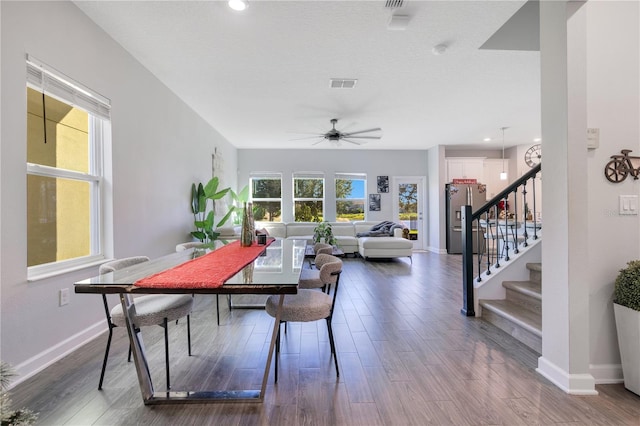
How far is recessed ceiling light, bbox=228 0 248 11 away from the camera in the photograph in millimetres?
2181

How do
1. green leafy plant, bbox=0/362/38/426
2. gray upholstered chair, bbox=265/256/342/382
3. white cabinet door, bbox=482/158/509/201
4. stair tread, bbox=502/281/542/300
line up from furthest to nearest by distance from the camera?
1. white cabinet door, bbox=482/158/509/201
2. stair tread, bbox=502/281/542/300
3. gray upholstered chair, bbox=265/256/342/382
4. green leafy plant, bbox=0/362/38/426

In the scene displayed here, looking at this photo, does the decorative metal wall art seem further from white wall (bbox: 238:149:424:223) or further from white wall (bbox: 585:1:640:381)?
white wall (bbox: 238:149:424:223)

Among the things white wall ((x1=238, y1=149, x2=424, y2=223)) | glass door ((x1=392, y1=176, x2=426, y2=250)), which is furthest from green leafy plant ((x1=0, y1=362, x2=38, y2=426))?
glass door ((x1=392, y1=176, x2=426, y2=250))

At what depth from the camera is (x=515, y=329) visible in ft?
8.25

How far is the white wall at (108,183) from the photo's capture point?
1871mm

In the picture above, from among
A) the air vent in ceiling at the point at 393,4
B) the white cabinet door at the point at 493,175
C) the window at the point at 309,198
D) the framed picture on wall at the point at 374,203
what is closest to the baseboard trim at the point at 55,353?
the air vent in ceiling at the point at 393,4

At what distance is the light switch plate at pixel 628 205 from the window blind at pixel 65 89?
13.5ft

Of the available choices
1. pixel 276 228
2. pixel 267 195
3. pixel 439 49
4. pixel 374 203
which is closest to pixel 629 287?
pixel 439 49

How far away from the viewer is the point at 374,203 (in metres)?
7.98

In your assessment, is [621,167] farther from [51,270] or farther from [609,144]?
[51,270]

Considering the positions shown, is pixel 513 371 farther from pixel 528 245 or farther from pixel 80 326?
pixel 80 326

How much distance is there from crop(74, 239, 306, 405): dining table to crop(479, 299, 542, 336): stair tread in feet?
6.41

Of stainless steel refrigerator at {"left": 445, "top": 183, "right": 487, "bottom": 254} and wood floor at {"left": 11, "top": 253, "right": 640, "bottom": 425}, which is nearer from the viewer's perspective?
wood floor at {"left": 11, "top": 253, "right": 640, "bottom": 425}

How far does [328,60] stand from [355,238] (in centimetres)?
453
